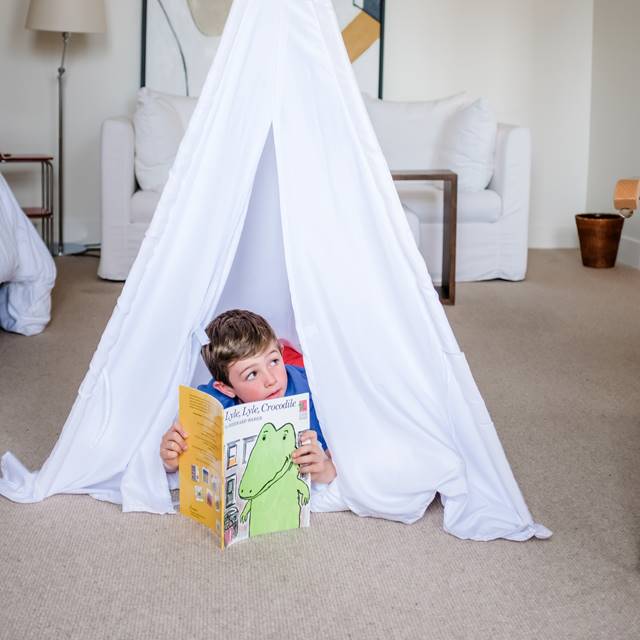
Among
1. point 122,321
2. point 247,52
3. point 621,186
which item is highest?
point 247,52

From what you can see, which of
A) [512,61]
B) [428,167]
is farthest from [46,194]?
[512,61]

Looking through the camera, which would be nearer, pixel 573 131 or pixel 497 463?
A: pixel 497 463

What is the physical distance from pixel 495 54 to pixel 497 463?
3989 mm

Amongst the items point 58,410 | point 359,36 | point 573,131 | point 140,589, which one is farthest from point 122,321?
point 573,131

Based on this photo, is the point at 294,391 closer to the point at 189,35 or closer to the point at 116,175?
the point at 116,175

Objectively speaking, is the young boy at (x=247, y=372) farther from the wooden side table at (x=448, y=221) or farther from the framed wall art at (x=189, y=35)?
the framed wall art at (x=189, y=35)

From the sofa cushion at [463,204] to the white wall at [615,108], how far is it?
2.81 feet

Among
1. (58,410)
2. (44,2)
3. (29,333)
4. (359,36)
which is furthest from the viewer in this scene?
(359,36)

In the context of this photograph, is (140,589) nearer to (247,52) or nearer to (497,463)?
(497,463)

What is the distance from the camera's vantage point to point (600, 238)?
4.96 meters

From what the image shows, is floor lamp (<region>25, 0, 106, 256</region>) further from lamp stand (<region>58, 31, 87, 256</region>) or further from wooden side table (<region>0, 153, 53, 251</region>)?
wooden side table (<region>0, 153, 53, 251</region>)

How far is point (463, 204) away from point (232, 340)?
280 centimetres

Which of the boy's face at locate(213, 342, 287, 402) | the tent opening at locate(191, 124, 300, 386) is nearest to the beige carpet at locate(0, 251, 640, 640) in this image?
the boy's face at locate(213, 342, 287, 402)

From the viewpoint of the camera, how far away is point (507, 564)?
184cm
